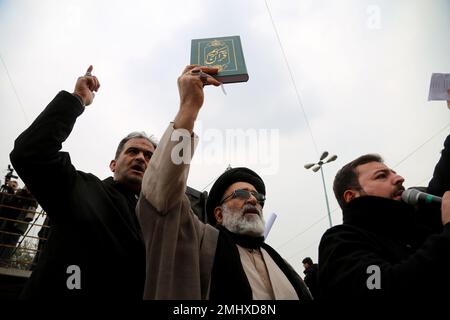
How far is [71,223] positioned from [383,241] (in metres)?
1.62

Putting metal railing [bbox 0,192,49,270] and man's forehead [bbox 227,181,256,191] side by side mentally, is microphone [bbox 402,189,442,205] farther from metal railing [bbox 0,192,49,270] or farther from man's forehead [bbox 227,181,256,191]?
metal railing [bbox 0,192,49,270]

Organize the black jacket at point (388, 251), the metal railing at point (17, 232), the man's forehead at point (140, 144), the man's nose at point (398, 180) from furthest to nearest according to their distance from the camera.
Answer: the metal railing at point (17, 232), the man's forehead at point (140, 144), the man's nose at point (398, 180), the black jacket at point (388, 251)

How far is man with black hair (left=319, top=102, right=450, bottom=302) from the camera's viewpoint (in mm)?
1348

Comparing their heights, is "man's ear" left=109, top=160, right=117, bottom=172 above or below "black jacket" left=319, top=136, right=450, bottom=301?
above

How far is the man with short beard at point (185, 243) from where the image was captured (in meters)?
1.48

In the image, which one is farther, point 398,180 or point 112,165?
point 112,165

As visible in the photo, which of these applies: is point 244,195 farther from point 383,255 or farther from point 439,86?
point 439,86

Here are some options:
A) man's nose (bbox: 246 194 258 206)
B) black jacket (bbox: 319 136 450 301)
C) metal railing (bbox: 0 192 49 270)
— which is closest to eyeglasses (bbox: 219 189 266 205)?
man's nose (bbox: 246 194 258 206)

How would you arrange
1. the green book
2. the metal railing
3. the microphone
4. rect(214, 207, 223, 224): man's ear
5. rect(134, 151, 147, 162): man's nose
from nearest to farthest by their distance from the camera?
the microphone < the green book < rect(134, 151, 147, 162): man's nose < rect(214, 207, 223, 224): man's ear < the metal railing

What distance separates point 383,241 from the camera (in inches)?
70.1

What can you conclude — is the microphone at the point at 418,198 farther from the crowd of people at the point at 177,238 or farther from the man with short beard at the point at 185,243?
the man with short beard at the point at 185,243

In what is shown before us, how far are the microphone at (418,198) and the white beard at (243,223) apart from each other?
94 centimetres

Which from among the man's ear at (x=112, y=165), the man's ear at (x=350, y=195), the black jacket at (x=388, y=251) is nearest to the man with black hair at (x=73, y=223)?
the man's ear at (x=112, y=165)

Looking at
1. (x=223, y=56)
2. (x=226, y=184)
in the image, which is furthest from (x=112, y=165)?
(x=223, y=56)
